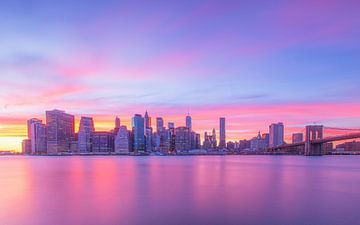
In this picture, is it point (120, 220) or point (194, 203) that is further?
point (194, 203)

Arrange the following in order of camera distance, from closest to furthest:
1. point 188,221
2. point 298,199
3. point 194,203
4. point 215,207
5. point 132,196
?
point 188,221, point 215,207, point 194,203, point 298,199, point 132,196

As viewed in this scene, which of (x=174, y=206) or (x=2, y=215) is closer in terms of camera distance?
(x=2, y=215)

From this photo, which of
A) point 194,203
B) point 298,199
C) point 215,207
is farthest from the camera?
point 298,199

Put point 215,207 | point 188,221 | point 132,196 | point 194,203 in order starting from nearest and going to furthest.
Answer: point 188,221 → point 215,207 → point 194,203 → point 132,196

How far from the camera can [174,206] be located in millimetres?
23062

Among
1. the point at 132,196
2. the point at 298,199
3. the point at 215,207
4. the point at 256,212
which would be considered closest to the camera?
the point at 256,212

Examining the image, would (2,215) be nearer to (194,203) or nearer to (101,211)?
(101,211)

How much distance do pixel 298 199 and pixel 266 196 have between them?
2.85 metres

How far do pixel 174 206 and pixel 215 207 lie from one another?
321 cm

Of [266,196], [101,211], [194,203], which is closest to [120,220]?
[101,211]

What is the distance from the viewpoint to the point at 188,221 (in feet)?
60.3

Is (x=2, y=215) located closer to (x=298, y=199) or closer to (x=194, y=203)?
(x=194, y=203)

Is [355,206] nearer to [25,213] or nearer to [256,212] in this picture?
[256,212]

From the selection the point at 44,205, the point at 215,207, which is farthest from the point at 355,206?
the point at 44,205
